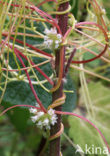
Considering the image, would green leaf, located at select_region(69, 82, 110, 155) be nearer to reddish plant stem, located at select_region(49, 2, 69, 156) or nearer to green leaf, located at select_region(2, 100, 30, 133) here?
green leaf, located at select_region(2, 100, 30, 133)

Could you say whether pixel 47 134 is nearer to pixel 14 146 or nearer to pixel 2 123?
pixel 14 146

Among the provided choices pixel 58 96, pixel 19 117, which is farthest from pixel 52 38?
pixel 19 117

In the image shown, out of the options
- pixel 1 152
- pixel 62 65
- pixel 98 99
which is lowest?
pixel 1 152

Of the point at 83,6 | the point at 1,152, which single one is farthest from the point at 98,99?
the point at 1,152

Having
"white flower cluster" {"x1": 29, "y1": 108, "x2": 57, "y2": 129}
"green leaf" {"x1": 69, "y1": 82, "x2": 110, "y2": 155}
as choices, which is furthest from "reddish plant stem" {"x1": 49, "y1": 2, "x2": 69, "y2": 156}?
"green leaf" {"x1": 69, "y1": 82, "x2": 110, "y2": 155}

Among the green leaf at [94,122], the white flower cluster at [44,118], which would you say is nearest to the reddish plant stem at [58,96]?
the white flower cluster at [44,118]

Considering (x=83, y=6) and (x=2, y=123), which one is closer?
(x=83, y=6)

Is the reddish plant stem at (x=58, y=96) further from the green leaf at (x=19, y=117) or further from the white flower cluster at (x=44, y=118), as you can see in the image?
the green leaf at (x=19, y=117)
